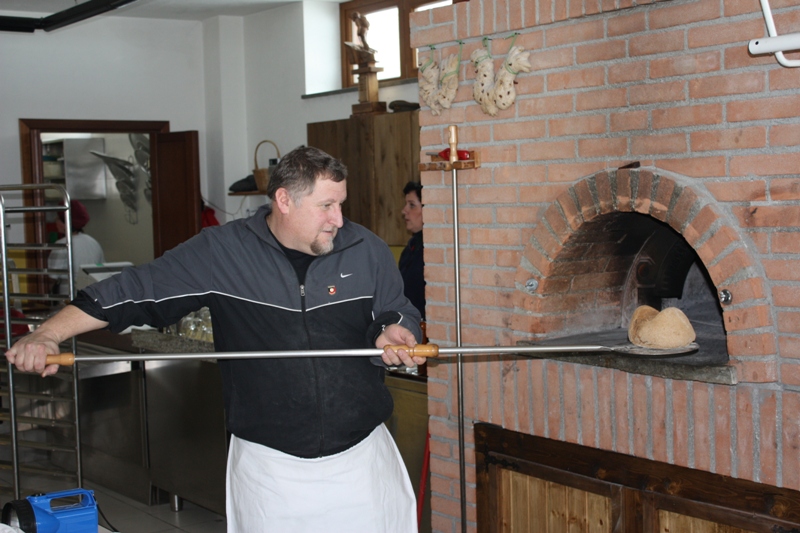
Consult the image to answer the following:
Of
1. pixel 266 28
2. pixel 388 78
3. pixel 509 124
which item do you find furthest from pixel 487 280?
pixel 266 28

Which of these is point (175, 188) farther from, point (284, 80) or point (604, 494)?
point (604, 494)

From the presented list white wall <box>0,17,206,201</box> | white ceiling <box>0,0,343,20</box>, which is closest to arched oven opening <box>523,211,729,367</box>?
white ceiling <box>0,0,343,20</box>

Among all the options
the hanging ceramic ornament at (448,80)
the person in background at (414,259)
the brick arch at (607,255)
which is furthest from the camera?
the person in background at (414,259)

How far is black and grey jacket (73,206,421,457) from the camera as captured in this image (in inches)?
97.6

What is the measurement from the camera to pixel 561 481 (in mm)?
2930

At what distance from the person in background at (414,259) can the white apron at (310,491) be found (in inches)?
78.6

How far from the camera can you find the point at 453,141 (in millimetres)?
3000

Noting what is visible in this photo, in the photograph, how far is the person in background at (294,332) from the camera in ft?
8.03

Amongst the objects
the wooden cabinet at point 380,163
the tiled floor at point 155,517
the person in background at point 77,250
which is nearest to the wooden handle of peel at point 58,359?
the tiled floor at point 155,517

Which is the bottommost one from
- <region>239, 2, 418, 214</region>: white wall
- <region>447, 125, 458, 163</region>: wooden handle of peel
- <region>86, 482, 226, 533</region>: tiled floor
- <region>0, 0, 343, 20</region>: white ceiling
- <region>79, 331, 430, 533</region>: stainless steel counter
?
<region>86, 482, 226, 533</region>: tiled floor

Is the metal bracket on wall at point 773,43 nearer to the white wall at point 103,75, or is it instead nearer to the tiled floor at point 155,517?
the tiled floor at point 155,517

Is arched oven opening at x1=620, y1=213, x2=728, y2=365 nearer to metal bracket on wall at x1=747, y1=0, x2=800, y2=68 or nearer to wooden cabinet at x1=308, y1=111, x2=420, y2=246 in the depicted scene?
metal bracket on wall at x1=747, y1=0, x2=800, y2=68

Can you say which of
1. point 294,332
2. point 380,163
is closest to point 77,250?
point 380,163

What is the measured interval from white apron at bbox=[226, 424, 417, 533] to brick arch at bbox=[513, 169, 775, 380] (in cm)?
77
